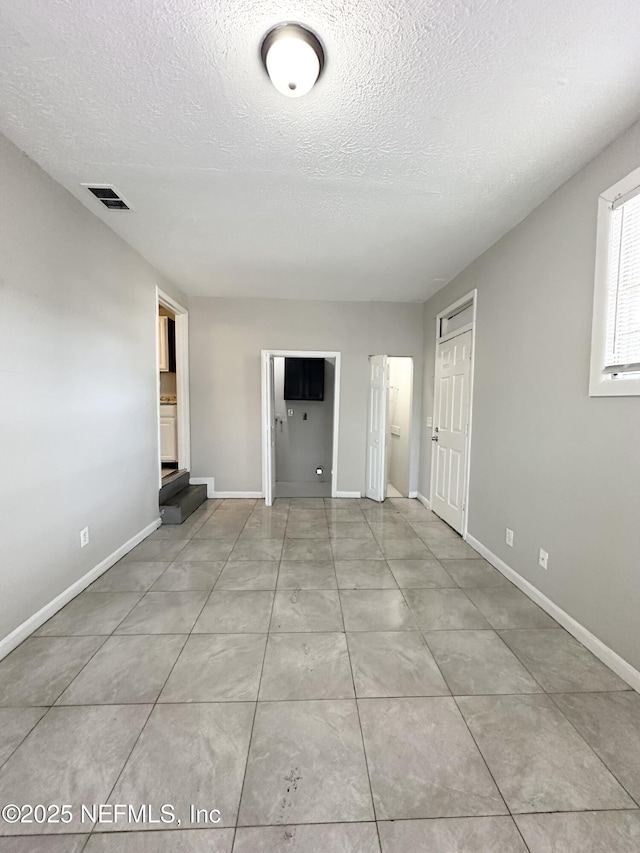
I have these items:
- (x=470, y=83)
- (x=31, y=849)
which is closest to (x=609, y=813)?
(x=31, y=849)

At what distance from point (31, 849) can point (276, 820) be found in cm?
71

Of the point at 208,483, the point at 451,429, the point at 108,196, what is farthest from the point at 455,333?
the point at 208,483

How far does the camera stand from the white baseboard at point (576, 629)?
5.26ft

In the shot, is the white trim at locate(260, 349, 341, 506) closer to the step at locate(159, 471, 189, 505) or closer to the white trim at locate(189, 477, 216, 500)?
the white trim at locate(189, 477, 216, 500)

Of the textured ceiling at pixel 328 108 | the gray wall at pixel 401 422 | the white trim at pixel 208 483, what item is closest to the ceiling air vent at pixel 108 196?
the textured ceiling at pixel 328 108

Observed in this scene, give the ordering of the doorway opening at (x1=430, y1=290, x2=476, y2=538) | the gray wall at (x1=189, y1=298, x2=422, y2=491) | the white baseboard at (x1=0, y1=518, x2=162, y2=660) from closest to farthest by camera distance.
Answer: the white baseboard at (x1=0, y1=518, x2=162, y2=660), the doorway opening at (x1=430, y1=290, x2=476, y2=538), the gray wall at (x1=189, y1=298, x2=422, y2=491)

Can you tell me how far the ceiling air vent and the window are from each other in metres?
2.83

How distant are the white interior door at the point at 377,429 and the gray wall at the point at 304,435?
1.81 m

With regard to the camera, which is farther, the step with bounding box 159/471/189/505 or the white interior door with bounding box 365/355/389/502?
the white interior door with bounding box 365/355/389/502

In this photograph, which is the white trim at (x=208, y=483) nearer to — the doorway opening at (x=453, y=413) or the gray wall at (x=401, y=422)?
the gray wall at (x=401, y=422)

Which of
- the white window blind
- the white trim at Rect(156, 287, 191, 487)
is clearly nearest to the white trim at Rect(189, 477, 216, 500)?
the white trim at Rect(156, 287, 191, 487)

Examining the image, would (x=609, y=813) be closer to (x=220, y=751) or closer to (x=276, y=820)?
(x=276, y=820)

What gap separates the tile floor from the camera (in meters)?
1.05

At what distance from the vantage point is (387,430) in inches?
178
